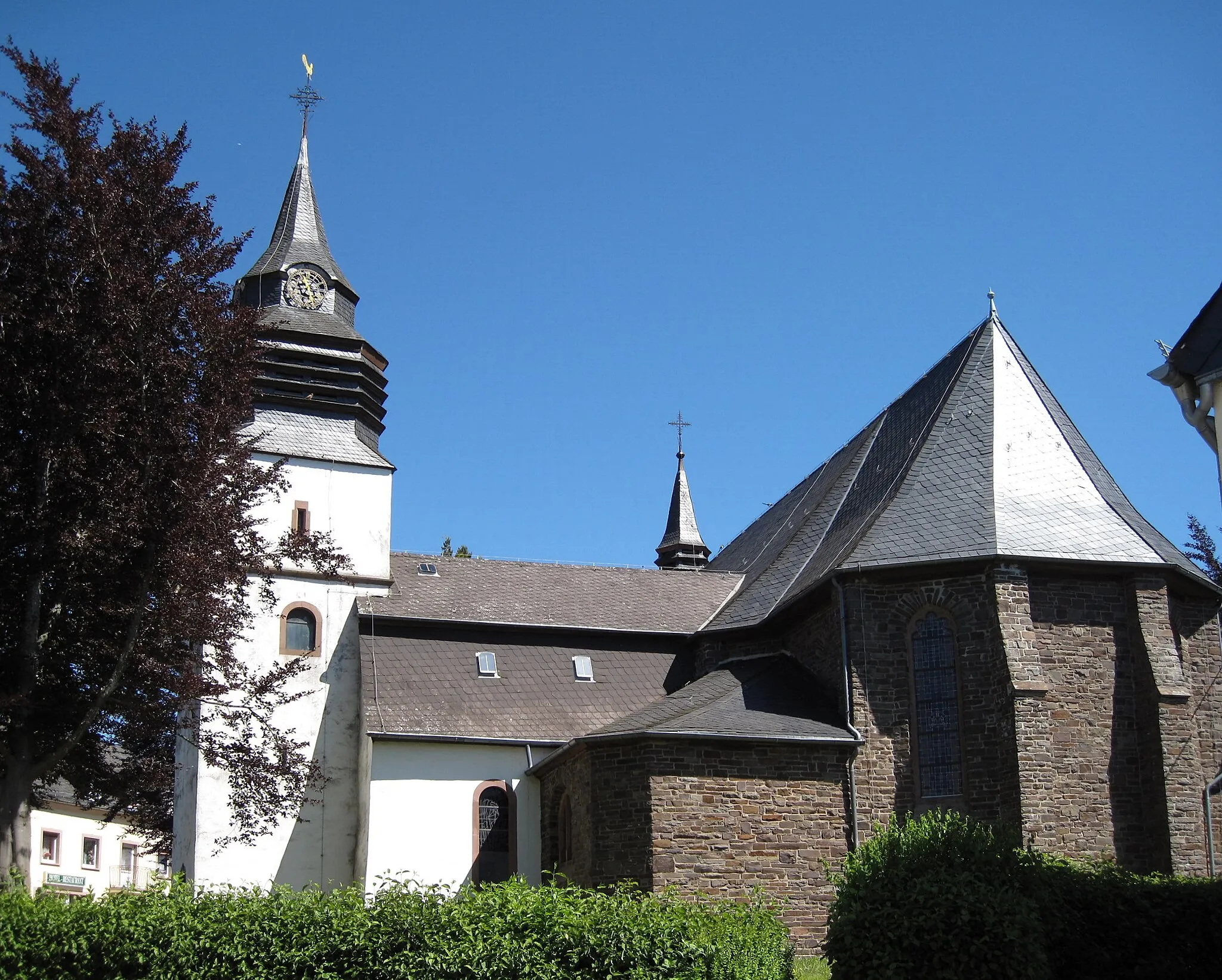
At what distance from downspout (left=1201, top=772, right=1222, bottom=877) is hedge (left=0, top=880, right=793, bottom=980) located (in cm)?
931

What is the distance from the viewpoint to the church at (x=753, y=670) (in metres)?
20.5

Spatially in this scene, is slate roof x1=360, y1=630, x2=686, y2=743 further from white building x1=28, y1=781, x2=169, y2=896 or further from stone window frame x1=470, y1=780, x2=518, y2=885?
white building x1=28, y1=781, x2=169, y2=896

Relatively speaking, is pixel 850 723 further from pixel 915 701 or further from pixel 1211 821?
pixel 1211 821

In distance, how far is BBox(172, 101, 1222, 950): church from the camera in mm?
20547

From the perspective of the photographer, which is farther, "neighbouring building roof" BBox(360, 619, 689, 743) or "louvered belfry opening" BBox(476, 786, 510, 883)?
"neighbouring building roof" BBox(360, 619, 689, 743)

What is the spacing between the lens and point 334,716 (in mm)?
26734

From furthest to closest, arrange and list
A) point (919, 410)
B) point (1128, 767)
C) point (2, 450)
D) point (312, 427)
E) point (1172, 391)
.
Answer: point (312, 427) → point (919, 410) → point (1128, 767) → point (2, 450) → point (1172, 391)

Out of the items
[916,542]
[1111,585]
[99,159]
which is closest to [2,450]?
[99,159]

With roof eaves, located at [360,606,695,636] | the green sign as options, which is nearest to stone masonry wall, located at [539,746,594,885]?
roof eaves, located at [360,606,695,636]

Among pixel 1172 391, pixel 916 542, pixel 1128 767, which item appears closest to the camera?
pixel 1172 391

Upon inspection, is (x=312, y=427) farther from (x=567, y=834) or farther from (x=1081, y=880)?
(x=1081, y=880)

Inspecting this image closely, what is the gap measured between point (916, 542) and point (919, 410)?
4.71 m

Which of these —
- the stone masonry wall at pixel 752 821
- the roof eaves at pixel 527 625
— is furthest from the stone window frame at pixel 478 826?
the stone masonry wall at pixel 752 821

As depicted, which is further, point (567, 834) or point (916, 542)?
point (567, 834)
